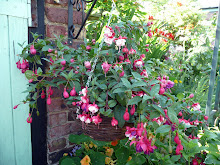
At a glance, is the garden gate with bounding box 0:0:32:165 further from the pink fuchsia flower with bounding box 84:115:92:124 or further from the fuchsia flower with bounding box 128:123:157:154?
the fuchsia flower with bounding box 128:123:157:154

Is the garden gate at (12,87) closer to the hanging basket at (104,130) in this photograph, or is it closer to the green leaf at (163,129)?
the hanging basket at (104,130)

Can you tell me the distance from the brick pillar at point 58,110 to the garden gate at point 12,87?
0.13 metres

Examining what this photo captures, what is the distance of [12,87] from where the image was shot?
1.18 metres

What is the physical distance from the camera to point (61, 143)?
1357mm

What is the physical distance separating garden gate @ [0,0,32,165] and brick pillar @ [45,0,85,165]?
5.3 inches

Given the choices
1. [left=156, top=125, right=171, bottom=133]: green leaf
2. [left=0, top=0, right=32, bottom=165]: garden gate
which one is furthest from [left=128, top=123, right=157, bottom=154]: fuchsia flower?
[left=0, top=0, right=32, bottom=165]: garden gate

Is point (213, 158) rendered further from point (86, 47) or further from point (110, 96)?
point (86, 47)

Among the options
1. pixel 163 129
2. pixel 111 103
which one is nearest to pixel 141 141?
pixel 163 129

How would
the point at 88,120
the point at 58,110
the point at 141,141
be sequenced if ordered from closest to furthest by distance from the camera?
the point at 141,141 < the point at 88,120 < the point at 58,110

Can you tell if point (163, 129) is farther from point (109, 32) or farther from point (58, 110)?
point (58, 110)

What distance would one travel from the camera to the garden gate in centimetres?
110

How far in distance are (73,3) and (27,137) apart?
951 millimetres

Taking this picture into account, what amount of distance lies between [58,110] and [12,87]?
1.09ft

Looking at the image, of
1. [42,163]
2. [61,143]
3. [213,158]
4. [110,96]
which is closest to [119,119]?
[110,96]
